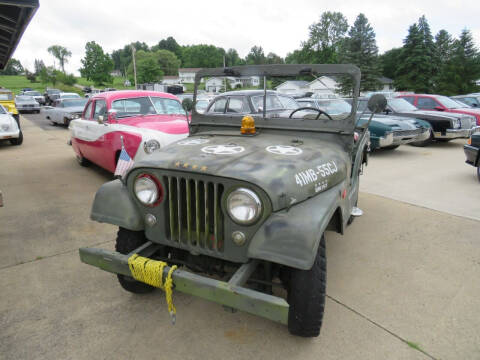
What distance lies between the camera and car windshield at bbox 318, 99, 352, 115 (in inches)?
120

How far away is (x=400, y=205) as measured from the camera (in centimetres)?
488

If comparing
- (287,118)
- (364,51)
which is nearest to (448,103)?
(287,118)

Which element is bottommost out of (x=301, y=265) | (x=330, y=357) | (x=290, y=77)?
(x=330, y=357)

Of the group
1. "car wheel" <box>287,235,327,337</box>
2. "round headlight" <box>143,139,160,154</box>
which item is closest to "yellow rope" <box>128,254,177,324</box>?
"car wheel" <box>287,235,327,337</box>

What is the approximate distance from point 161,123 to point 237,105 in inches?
91.0

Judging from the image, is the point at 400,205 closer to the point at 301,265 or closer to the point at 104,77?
the point at 301,265

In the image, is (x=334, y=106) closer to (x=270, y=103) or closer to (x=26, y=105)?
(x=270, y=103)

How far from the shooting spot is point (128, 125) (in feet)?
18.2

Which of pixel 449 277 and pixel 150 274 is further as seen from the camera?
pixel 449 277

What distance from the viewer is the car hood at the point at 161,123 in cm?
541

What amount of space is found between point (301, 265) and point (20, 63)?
405 ft

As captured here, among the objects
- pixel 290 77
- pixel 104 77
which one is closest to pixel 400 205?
pixel 290 77

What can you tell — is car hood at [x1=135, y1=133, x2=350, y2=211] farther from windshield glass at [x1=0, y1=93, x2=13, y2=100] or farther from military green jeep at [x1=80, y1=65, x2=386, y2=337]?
windshield glass at [x1=0, y1=93, x2=13, y2=100]

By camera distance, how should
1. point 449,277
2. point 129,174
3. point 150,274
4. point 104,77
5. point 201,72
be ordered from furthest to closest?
point 104,77 < point 201,72 < point 449,277 < point 129,174 < point 150,274
